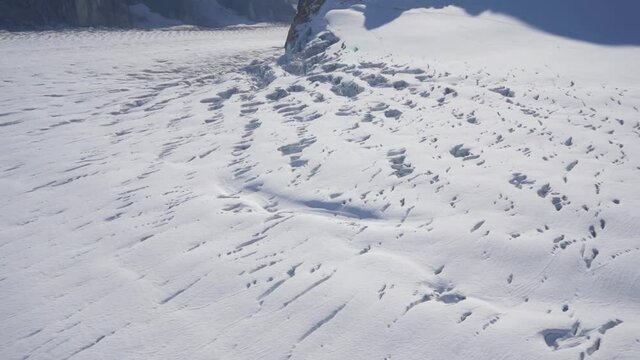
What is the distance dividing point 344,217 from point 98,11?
27140 mm

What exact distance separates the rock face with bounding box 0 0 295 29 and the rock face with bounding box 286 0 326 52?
1590 centimetres

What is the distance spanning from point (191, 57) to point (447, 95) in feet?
29.9

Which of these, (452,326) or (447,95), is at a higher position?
(447,95)

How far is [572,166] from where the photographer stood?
460 centimetres

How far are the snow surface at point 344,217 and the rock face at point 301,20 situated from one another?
9.93 ft

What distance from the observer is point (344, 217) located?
167 inches

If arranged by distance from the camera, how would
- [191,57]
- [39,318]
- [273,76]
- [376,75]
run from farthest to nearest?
[191,57], [273,76], [376,75], [39,318]

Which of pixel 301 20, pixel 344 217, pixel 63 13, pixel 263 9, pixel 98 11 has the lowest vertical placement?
pixel 344 217

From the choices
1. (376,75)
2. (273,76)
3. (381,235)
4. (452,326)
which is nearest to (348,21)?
(273,76)

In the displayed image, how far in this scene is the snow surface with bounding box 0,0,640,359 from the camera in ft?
9.88

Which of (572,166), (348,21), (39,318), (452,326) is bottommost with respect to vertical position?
(39,318)

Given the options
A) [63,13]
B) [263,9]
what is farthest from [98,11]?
[263,9]

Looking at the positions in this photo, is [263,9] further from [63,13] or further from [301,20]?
[301,20]

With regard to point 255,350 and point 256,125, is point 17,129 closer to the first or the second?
point 256,125
